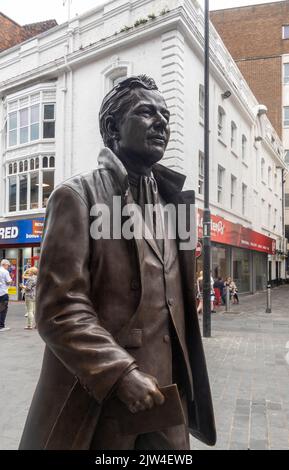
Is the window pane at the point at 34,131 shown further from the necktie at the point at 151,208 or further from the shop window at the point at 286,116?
the shop window at the point at 286,116

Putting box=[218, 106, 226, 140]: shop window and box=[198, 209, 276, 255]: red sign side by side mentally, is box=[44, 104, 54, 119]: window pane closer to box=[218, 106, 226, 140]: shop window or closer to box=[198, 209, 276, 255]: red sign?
box=[218, 106, 226, 140]: shop window

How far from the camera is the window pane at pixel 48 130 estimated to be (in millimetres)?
18844

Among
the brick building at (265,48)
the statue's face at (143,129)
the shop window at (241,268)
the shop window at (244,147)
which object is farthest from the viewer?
Answer: the brick building at (265,48)

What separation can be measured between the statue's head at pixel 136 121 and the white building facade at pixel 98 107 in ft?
43.1

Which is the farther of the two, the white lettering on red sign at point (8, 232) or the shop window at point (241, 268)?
the shop window at point (241, 268)

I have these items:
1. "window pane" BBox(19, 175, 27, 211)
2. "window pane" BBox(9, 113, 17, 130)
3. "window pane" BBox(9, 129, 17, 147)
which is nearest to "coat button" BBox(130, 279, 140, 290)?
"window pane" BBox(19, 175, 27, 211)

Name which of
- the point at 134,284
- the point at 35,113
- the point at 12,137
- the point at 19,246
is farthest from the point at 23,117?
the point at 134,284

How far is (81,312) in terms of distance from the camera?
146 cm

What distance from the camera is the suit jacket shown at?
1.39 meters

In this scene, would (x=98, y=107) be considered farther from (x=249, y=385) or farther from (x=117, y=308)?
(x=117, y=308)

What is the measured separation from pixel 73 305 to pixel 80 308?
3 centimetres

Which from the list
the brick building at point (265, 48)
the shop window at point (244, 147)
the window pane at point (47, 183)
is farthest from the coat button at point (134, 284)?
the brick building at point (265, 48)

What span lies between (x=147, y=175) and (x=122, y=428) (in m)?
1.05

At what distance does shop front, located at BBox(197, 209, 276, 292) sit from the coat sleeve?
49.4ft
